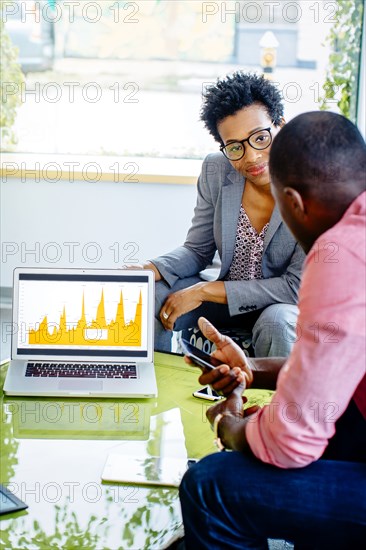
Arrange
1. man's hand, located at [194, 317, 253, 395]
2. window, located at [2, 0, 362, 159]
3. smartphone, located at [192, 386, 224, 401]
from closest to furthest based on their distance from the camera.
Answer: man's hand, located at [194, 317, 253, 395]
smartphone, located at [192, 386, 224, 401]
window, located at [2, 0, 362, 159]

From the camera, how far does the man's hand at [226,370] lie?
157 centimetres

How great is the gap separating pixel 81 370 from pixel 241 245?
738 millimetres

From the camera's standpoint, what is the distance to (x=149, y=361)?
6.78ft

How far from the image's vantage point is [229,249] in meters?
2.49

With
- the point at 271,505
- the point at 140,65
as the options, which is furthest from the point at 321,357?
the point at 140,65

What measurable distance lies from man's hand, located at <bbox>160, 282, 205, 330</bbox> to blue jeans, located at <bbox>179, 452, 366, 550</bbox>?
114 cm

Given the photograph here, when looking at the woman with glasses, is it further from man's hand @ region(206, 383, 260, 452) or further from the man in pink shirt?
the man in pink shirt

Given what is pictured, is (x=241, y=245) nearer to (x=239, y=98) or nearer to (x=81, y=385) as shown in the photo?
(x=239, y=98)

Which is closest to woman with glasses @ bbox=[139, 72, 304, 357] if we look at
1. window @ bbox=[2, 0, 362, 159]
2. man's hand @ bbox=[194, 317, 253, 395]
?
man's hand @ bbox=[194, 317, 253, 395]

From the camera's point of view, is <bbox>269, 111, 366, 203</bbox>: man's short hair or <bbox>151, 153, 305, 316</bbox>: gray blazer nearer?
<bbox>269, 111, 366, 203</bbox>: man's short hair

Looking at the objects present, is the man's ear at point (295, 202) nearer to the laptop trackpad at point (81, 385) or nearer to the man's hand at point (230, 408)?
the man's hand at point (230, 408)

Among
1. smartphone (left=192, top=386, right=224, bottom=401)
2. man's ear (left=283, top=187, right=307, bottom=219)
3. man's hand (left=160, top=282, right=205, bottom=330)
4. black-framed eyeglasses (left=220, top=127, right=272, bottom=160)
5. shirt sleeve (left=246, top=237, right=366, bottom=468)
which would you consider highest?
black-framed eyeglasses (left=220, top=127, right=272, bottom=160)

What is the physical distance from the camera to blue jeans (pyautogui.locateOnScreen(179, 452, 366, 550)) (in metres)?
1.25

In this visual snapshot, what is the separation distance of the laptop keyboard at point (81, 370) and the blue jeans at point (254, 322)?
371mm
